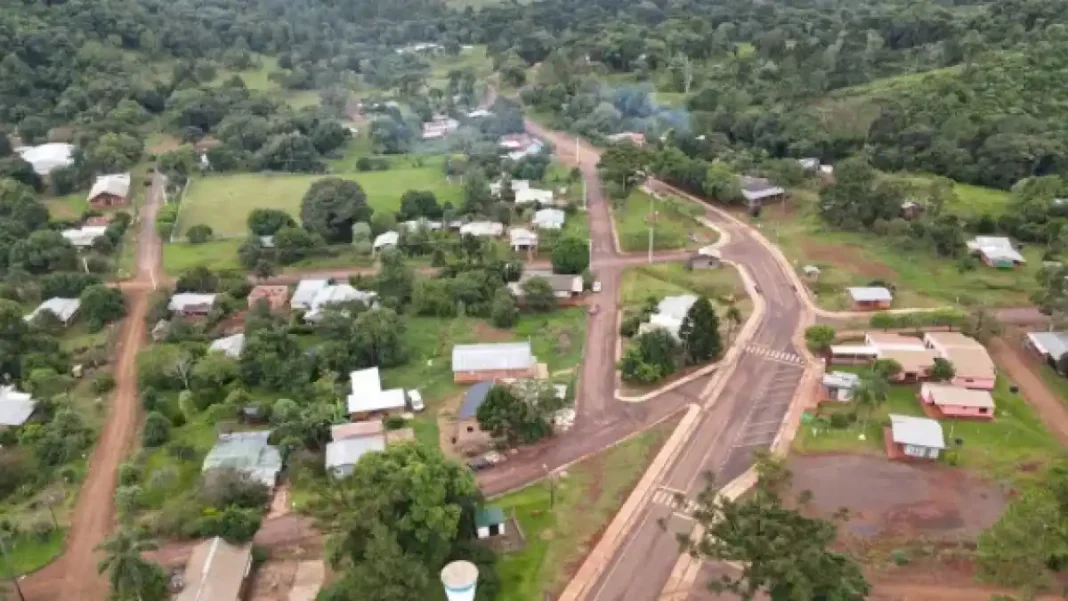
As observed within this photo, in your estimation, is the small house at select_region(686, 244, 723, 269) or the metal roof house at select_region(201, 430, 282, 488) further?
the small house at select_region(686, 244, 723, 269)

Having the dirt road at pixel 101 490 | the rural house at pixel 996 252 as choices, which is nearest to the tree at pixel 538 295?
the dirt road at pixel 101 490

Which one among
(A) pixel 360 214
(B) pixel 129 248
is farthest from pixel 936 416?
(B) pixel 129 248

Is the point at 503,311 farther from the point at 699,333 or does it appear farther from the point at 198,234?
the point at 198,234

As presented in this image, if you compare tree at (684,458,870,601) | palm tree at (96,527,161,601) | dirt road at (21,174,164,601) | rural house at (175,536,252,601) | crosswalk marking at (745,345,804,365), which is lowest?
dirt road at (21,174,164,601)

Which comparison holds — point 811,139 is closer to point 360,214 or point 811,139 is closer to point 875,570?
point 360,214

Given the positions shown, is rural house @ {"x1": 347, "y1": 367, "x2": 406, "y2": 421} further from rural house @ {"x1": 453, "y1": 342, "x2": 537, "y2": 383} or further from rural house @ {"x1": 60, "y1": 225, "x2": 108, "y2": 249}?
rural house @ {"x1": 60, "y1": 225, "x2": 108, "y2": 249}

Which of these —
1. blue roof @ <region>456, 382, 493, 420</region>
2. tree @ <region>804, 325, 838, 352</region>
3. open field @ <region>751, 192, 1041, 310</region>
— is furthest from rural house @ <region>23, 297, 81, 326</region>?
open field @ <region>751, 192, 1041, 310</region>

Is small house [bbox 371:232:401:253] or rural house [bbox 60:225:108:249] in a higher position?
small house [bbox 371:232:401:253]
